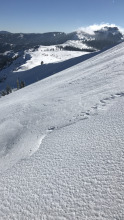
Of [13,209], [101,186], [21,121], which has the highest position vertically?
[21,121]

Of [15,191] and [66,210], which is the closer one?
[66,210]

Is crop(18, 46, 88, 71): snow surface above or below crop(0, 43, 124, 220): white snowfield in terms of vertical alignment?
above

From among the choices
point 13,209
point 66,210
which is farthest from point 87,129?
point 13,209

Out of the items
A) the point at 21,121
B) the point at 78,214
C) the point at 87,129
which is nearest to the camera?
the point at 78,214

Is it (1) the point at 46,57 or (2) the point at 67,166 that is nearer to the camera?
(2) the point at 67,166

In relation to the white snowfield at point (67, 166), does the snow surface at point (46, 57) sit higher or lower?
higher

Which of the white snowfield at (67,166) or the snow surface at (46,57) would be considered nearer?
the white snowfield at (67,166)

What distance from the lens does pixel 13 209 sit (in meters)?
1.99

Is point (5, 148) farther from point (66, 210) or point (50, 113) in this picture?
point (66, 210)

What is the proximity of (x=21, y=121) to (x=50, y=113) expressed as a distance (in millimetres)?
1046

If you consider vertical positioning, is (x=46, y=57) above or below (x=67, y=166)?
above

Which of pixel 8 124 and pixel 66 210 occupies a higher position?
pixel 8 124

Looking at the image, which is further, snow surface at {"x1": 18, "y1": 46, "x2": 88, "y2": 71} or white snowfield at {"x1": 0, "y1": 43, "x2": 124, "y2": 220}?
snow surface at {"x1": 18, "y1": 46, "x2": 88, "y2": 71}

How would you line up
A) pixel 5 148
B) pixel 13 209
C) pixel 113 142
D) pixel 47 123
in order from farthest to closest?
pixel 47 123
pixel 5 148
pixel 113 142
pixel 13 209
